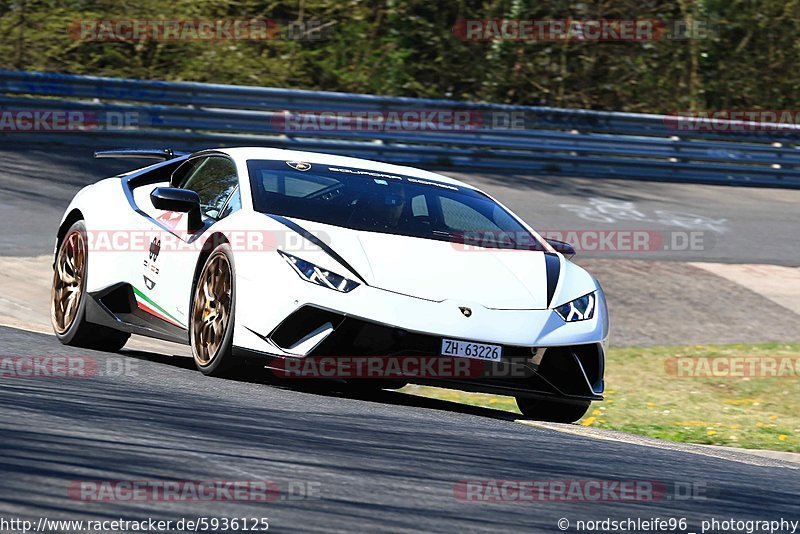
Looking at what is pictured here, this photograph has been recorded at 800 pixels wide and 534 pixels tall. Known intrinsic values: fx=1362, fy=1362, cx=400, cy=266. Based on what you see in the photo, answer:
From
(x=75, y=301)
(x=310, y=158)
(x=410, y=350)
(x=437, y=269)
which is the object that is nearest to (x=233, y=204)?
(x=310, y=158)

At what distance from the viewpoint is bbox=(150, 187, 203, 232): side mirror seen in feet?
25.0

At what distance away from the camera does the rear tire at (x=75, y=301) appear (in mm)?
8703

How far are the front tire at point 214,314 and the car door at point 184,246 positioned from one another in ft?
0.53

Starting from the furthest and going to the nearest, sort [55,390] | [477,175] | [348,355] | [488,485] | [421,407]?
1. [477,175]
2. [421,407]
3. [348,355]
4. [55,390]
5. [488,485]

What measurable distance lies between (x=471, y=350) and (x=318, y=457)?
6.92ft

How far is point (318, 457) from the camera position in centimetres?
496

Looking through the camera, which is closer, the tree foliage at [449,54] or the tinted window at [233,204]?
the tinted window at [233,204]

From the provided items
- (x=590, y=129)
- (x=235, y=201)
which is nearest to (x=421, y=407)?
(x=235, y=201)

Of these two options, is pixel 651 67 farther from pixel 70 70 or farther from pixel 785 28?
pixel 70 70

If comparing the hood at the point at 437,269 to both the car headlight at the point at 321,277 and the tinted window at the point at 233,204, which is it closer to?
the car headlight at the point at 321,277

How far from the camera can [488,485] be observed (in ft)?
15.6

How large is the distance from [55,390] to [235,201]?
192 cm

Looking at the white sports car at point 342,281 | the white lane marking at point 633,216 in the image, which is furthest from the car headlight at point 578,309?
the white lane marking at point 633,216

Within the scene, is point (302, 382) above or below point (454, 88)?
above
